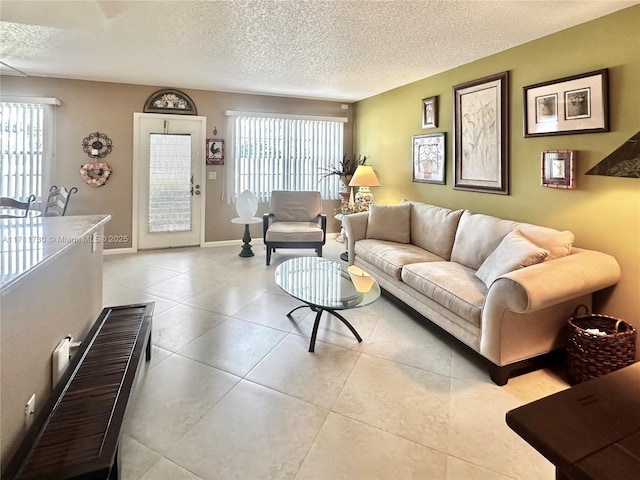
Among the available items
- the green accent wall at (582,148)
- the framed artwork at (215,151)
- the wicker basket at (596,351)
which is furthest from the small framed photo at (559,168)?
the framed artwork at (215,151)

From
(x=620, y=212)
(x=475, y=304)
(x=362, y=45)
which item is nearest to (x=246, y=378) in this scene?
(x=475, y=304)

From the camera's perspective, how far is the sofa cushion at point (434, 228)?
350 cm

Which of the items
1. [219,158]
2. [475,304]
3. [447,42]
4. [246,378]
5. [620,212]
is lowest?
[246,378]

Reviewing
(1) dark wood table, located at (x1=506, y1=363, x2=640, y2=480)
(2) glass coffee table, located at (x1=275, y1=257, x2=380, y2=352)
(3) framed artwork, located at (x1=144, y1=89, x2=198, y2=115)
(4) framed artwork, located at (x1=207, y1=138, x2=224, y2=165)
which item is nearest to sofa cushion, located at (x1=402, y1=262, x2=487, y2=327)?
(2) glass coffee table, located at (x1=275, y1=257, x2=380, y2=352)

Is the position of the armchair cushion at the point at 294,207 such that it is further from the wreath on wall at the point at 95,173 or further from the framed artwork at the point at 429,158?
the wreath on wall at the point at 95,173

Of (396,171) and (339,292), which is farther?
(396,171)

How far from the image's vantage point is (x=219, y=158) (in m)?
5.72

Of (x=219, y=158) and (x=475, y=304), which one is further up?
(x=219, y=158)

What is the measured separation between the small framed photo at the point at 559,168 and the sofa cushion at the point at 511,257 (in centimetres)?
57

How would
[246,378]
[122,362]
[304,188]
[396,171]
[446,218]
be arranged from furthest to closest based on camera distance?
[304,188] < [396,171] < [446,218] < [246,378] < [122,362]

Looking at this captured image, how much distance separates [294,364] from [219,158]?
4.20m

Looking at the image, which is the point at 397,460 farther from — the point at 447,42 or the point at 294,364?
the point at 447,42

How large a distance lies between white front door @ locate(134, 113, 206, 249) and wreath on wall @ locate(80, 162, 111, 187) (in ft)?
1.30

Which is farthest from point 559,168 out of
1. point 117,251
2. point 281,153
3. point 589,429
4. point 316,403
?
point 117,251
